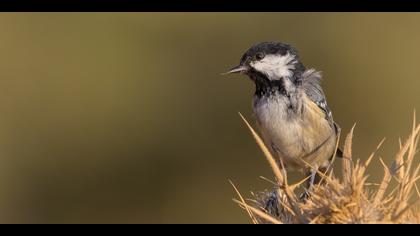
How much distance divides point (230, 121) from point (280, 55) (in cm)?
578

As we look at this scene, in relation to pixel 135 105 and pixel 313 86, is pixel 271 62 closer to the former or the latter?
pixel 313 86

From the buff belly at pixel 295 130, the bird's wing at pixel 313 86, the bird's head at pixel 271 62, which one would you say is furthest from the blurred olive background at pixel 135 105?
the bird's head at pixel 271 62

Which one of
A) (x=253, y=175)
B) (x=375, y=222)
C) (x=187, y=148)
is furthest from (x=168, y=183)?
(x=375, y=222)

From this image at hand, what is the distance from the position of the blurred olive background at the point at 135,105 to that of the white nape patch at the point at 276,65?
561 cm

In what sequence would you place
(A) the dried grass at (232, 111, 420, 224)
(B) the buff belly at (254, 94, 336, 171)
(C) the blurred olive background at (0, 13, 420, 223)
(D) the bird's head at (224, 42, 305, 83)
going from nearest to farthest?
(A) the dried grass at (232, 111, 420, 224) < (D) the bird's head at (224, 42, 305, 83) < (B) the buff belly at (254, 94, 336, 171) < (C) the blurred olive background at (0, 13, 420, 223)

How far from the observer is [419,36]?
1069 cm

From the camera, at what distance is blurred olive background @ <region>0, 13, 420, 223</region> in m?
10.9

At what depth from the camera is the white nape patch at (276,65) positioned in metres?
5.06

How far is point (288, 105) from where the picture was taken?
5199mm

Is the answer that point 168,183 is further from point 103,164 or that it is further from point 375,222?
point 375,222

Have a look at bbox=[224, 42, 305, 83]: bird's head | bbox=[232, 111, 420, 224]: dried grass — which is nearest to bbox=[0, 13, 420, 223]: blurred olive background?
bbox=[224, 42, 305, 83]: bird's head

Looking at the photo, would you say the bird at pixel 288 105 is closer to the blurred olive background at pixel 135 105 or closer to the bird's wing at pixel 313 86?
the bird's wing at pixel 313 86

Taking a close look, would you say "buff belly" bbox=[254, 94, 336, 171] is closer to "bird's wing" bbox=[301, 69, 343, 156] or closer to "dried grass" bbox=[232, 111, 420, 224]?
"bird's wing" bbox=[301, 69, 343, 156]

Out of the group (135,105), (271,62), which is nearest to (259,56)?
(271,62)
